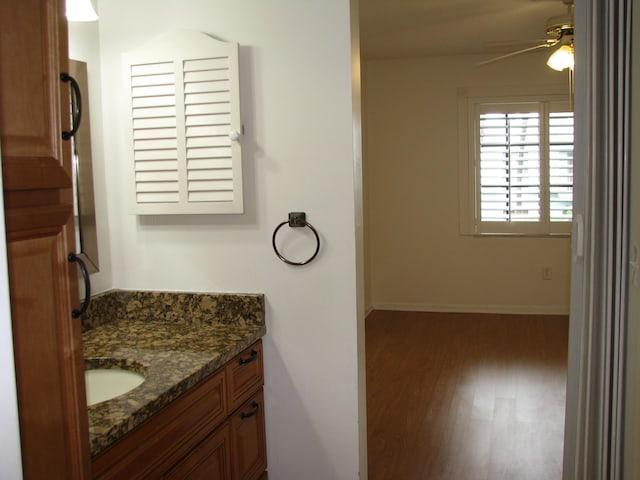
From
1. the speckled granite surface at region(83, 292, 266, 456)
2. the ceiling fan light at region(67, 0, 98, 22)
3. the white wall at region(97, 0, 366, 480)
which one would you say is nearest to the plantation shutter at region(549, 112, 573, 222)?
the white wall at region(97, 0, 366, 480)

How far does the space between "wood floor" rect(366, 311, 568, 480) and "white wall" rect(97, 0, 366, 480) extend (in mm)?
706

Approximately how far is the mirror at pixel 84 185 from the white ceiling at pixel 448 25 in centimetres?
242

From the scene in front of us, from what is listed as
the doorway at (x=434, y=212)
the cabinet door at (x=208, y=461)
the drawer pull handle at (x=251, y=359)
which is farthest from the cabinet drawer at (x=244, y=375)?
the doorway at (x=434, y=212)

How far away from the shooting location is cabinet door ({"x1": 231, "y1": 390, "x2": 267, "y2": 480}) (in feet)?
6.81

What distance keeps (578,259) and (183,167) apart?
137 centimetres

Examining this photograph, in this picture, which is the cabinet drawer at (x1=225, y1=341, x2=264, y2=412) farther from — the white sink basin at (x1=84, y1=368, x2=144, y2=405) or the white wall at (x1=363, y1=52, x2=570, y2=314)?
the white wall at (x1=363, y1=52, x2=570, y2=314)

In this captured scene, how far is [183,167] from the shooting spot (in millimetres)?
2225

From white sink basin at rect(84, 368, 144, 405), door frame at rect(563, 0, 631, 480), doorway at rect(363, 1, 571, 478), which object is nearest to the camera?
door frame at rect(563, 0, 631, 480)

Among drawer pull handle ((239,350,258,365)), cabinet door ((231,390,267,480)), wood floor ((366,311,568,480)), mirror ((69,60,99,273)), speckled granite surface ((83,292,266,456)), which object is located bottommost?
wood floor ((366,311,568,480))

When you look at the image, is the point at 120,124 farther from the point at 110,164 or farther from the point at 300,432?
the point at 300,432

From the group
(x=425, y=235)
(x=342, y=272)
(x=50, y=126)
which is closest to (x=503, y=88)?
(x=425, y=235)

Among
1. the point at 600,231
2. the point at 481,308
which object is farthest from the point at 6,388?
the point at 481,308

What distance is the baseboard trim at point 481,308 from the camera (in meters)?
5.85

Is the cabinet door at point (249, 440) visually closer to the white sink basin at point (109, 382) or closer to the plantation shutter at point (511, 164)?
the white sink basin at point (109, 382)
